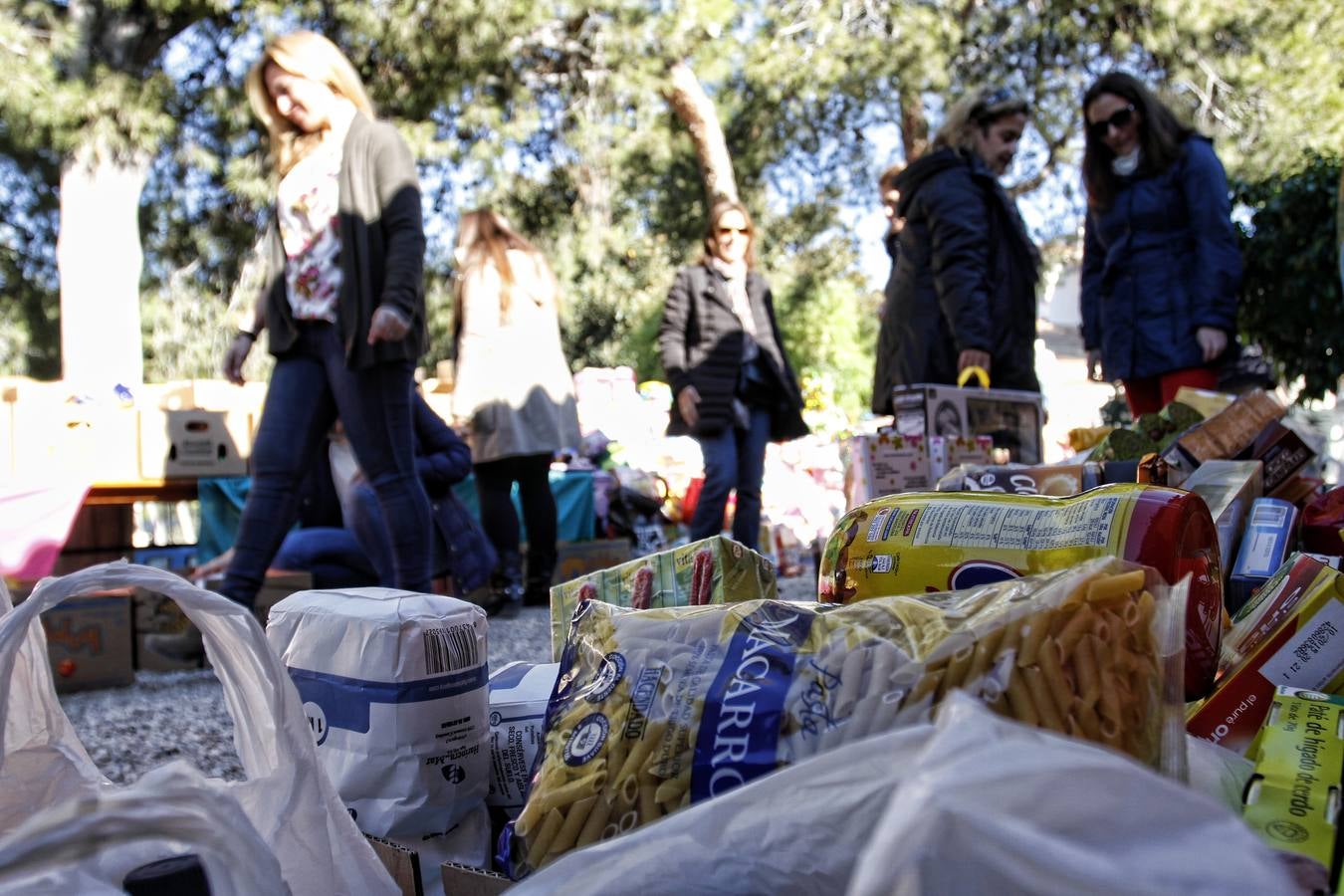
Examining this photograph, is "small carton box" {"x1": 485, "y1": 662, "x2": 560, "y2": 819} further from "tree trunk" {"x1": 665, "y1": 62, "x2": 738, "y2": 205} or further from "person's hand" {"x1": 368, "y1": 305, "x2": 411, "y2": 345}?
"tree trunk" {"x1": 665, "y1": 62, "x2": 738, "y2": 205}

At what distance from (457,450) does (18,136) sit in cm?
732

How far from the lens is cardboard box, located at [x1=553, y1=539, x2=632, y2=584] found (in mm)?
5711

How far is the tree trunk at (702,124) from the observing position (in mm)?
11602

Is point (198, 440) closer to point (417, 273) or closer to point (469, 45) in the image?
point (417, 273)

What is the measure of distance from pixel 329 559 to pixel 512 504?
0.90 meters

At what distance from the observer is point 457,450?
14.9 ft

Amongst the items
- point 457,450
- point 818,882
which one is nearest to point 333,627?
point 818,882

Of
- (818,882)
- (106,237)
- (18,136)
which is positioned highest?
(18,136)

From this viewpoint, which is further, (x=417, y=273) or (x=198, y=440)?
(x=198, y=440)

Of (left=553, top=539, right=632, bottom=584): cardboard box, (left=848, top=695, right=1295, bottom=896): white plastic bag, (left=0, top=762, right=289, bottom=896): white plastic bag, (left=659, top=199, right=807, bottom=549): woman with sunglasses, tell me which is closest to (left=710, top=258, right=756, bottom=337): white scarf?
(left=659, top=199, right=807, bottom=549): woman with sunglasses

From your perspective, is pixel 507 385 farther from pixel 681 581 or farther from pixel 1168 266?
pixel 681 581

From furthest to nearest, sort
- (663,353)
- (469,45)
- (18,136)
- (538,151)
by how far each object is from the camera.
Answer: (538,151) < (469,45) < (18,136) < (663,353)

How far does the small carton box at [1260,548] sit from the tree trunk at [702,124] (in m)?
9.90

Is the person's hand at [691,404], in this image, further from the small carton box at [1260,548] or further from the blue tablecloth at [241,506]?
the small carton box at [1260,548]
